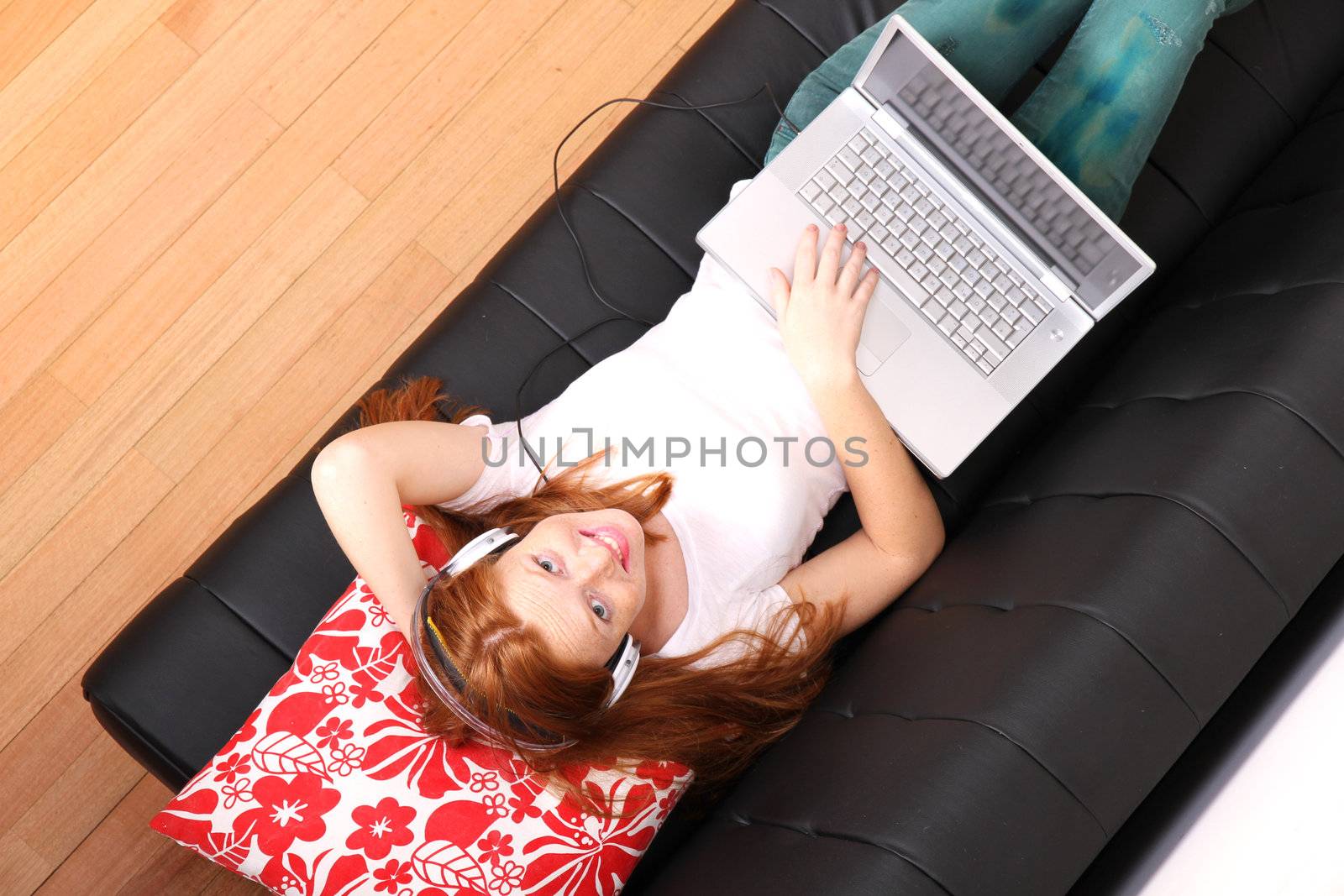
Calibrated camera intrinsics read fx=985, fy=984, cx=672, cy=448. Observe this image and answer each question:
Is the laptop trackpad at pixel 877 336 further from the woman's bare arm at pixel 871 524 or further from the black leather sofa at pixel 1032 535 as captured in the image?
the black leather sofa at pixel 1032 535

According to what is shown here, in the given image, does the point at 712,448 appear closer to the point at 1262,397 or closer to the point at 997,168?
the point at 997,168

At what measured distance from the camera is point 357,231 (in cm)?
201

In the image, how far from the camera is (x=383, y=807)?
118 centimetres

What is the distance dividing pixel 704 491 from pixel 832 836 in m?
0.47

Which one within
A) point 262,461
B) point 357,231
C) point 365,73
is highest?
point 365,73

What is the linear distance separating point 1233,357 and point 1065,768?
56 cm

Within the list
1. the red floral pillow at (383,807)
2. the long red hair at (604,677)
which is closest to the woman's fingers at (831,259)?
the long red hair at (604,677)

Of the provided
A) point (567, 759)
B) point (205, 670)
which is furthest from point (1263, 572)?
point (205, 670)

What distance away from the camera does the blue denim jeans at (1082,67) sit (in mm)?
1379

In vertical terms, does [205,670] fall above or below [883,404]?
below

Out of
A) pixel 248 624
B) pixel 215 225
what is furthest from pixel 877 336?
pixel 215 225

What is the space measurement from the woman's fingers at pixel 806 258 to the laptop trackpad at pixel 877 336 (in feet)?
0.31

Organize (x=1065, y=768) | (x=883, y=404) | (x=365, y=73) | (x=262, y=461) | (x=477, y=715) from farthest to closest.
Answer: (x=365, y=73)
(x=262, y=461)
(x=883, y=404)
(x=477, y=715)
(x=1065, y=768)

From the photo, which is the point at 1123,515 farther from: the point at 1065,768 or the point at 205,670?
the point at 205,670
